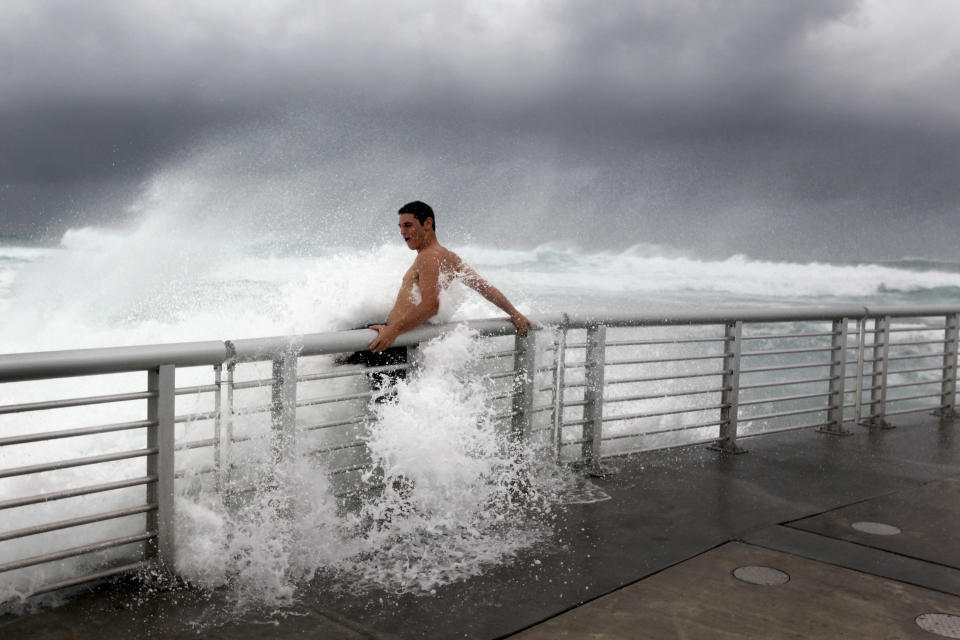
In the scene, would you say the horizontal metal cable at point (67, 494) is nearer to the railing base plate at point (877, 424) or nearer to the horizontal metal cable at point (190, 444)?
the horizontal metal cable at point (190, 444)

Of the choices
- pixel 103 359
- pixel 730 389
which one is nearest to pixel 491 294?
pixel 103 359

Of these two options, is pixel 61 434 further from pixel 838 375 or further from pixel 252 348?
pixel 838 375

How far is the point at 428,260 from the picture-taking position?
4.69 metres

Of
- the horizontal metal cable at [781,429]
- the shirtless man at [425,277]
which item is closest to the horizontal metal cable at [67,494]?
the shirtless man at [425,277]

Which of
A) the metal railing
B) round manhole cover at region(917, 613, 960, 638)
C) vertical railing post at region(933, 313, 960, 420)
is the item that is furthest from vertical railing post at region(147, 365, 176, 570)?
vertical railing post at region(933, 313, 960, 420)

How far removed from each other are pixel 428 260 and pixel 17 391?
163 inches

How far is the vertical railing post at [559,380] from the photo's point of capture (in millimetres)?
5312

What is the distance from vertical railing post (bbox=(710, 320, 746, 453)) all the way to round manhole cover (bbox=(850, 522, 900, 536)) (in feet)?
6.19

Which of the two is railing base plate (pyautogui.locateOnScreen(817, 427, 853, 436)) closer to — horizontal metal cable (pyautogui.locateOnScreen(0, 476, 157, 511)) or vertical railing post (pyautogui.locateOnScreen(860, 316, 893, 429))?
vertical railing post (pyautogui.locateOnScreen(860, 316, 893, 429))

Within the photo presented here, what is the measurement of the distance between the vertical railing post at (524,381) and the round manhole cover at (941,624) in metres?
2.49

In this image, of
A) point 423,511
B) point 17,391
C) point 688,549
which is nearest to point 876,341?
point 688,549

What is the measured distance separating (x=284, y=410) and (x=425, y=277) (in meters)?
1.23

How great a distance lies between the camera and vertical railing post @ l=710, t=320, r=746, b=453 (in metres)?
6.35

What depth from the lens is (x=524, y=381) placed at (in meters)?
5.12
